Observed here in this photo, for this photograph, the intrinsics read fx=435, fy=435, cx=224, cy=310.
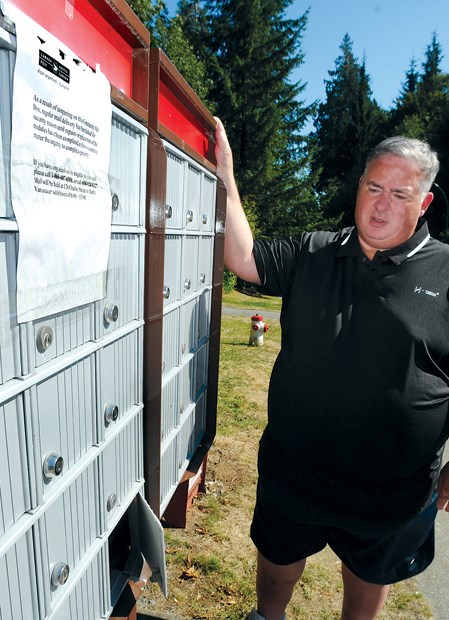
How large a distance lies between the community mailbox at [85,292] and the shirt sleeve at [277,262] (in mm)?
526

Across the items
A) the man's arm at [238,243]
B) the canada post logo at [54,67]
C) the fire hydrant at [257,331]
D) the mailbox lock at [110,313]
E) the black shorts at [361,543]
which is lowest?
Answer: the fire hydrant at [257,331]

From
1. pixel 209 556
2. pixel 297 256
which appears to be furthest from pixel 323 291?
pixel 209 556

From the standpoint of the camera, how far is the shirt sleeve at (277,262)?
89.0 inches

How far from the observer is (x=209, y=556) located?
3172mm

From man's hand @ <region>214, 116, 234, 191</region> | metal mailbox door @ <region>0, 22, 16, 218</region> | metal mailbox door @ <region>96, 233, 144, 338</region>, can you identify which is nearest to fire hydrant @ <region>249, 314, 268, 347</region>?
man's hand @ <region>214, 116, 234, 191</region>

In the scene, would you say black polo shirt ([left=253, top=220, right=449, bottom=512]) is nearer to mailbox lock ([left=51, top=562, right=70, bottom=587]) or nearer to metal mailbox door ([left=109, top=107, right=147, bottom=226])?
metal mailbox door ([left=109, top=107, right=147, bottom=226])

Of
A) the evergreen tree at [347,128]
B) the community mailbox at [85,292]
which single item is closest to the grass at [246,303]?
the community mailbox at [85,292]

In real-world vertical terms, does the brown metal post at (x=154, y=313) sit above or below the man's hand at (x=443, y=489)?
above

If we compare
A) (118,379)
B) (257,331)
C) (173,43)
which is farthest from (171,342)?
(173,43)

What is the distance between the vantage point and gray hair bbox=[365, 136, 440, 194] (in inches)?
76.4

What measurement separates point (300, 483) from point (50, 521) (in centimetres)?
116

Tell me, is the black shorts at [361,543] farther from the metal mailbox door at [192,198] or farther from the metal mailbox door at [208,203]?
the metal mailbox door at [208,203]

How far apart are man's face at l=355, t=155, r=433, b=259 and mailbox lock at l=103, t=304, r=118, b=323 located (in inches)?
47.0

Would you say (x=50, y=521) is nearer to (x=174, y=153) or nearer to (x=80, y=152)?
(x=80, y=152)
